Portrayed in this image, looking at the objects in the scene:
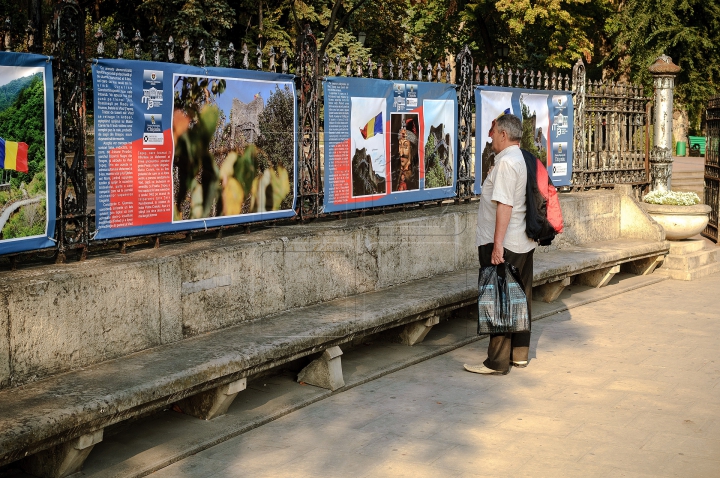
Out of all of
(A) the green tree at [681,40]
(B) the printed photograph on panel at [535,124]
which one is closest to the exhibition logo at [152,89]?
(B) the printed photograph on panel at [535,124]

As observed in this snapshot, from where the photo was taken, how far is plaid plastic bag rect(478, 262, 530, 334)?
6.92m

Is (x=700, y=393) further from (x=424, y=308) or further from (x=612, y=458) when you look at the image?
(x=424, y=308)

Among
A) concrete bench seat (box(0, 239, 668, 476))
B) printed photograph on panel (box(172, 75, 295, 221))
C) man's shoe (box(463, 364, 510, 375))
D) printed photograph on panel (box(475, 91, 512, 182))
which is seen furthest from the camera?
printed photograph on panel (box(475, 91, 512, 182))

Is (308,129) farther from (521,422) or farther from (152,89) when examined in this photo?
(521,422)

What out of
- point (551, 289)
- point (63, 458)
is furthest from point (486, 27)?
point (63, 458)

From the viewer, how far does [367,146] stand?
816 centimetres

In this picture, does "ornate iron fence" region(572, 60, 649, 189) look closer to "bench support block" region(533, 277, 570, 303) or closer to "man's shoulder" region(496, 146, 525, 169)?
"bench support block" region(533, 277, 570, 303)

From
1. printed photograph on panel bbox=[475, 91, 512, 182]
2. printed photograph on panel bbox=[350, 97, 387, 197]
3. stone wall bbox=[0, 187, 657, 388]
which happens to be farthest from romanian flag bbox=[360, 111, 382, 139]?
printed photograph on panel bbox=[475, 91, 512, 182]

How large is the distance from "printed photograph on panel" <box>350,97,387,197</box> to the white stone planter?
5.37 metres

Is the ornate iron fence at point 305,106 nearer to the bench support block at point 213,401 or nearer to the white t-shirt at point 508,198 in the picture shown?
the bench support block at point 213,401

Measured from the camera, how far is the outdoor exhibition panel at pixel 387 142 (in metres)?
7.88

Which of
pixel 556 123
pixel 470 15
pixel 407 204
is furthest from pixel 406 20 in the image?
pixel 407 204

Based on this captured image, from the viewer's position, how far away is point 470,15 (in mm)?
33281

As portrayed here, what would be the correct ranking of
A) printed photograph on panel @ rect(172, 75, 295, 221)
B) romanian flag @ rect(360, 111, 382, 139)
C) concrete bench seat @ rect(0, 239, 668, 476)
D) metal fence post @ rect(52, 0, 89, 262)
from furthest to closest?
romanian flag @ rect(360, 111, 382, 139), printed photograph on panel @ rect(172, 75, 295, 221), metal fence post @ rect(52, 0, 89, 262), concrete bench seat @ rect(0, 239, 668, 476)
